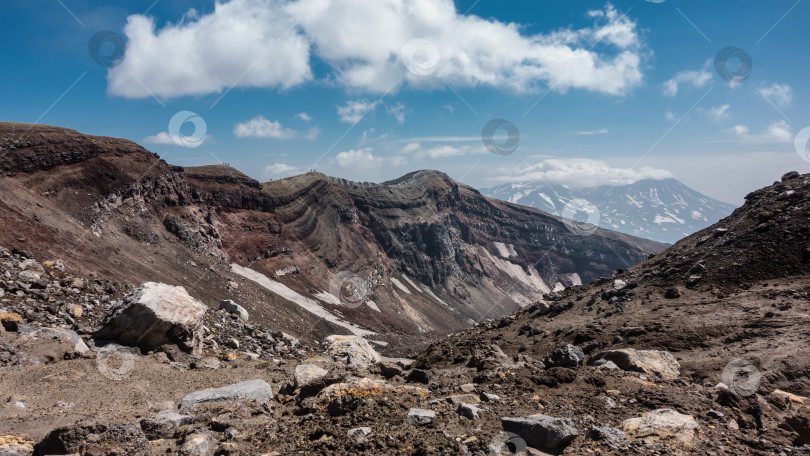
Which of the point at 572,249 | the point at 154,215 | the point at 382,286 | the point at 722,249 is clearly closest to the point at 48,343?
the point at 722,249

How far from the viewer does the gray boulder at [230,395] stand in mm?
9664

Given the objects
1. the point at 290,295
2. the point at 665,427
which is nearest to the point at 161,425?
the point at 665,427

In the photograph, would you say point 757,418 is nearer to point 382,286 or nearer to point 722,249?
point 722,249

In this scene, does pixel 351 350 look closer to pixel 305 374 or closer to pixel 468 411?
pixel 305 374

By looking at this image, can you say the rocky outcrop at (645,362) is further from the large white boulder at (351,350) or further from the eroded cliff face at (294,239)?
the eroded cliff face at (294,239)

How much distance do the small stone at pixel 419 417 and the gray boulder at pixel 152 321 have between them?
34.1 ft

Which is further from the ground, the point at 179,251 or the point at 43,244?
the point at 179,251

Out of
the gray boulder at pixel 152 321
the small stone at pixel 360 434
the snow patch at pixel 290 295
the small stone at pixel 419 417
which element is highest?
the snow patch at pixel 290 295

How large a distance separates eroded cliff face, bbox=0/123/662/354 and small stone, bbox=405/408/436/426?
1041 inches

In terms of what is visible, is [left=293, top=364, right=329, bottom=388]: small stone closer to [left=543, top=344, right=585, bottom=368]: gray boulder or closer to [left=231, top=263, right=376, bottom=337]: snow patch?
[left=543, top=344, right=585, bottom=368]: gray boulder

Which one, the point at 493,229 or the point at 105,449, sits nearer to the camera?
the point at 105,449

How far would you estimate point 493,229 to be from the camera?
A: 17162 centimetres

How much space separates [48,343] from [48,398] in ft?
9.39

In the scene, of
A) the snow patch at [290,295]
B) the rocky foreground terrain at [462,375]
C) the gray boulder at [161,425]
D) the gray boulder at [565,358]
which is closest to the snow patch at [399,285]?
the snow patch at [290,295]
